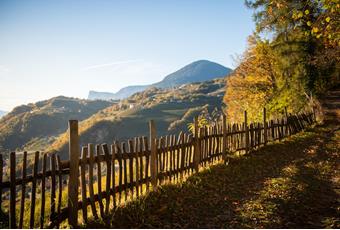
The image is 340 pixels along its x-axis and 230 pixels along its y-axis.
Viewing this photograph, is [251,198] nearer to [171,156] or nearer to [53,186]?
[171,156]

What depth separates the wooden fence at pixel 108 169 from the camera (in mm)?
5738

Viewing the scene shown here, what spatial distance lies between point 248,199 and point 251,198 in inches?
4.2

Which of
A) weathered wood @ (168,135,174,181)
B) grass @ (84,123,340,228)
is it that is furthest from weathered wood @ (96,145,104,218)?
weathered wood @ (168,135,174,181)

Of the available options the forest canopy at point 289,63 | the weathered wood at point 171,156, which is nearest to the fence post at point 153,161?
the weathered wood at point 171,156

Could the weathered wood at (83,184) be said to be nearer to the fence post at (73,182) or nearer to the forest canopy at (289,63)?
the fence post at (73,182)

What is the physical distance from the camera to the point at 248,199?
8.04 m

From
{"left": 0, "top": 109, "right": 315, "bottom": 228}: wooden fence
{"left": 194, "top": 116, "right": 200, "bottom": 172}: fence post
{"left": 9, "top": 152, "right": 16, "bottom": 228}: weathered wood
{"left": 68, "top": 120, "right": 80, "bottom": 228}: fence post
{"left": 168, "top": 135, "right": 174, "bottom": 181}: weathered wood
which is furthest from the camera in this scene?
A: {"left": 194, "top": 116, "right": 200, "bottom": 172}: fence post

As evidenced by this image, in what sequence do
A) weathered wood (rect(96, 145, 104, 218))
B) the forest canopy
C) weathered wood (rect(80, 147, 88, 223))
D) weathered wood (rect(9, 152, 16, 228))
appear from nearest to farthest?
weathered wood (rect(9, 152, 16, 228)), weathered wood (rect(80, 147, 88, 223)), weathered wood (rect(96, 145, 104, 218)), the forest canopy

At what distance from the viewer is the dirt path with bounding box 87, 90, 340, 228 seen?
655 centimetres

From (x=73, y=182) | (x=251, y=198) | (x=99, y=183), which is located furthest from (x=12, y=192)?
(x=251, y=198)

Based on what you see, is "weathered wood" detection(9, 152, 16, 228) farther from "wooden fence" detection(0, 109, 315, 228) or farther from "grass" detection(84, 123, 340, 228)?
"grass" detection(84, 123, 340, 228)

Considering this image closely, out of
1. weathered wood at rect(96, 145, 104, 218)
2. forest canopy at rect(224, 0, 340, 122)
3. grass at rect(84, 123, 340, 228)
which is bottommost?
grass at rect(84, 123, 340, 228)

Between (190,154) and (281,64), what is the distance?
17.4 meters

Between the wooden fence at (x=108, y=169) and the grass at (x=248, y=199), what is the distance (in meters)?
0.41
